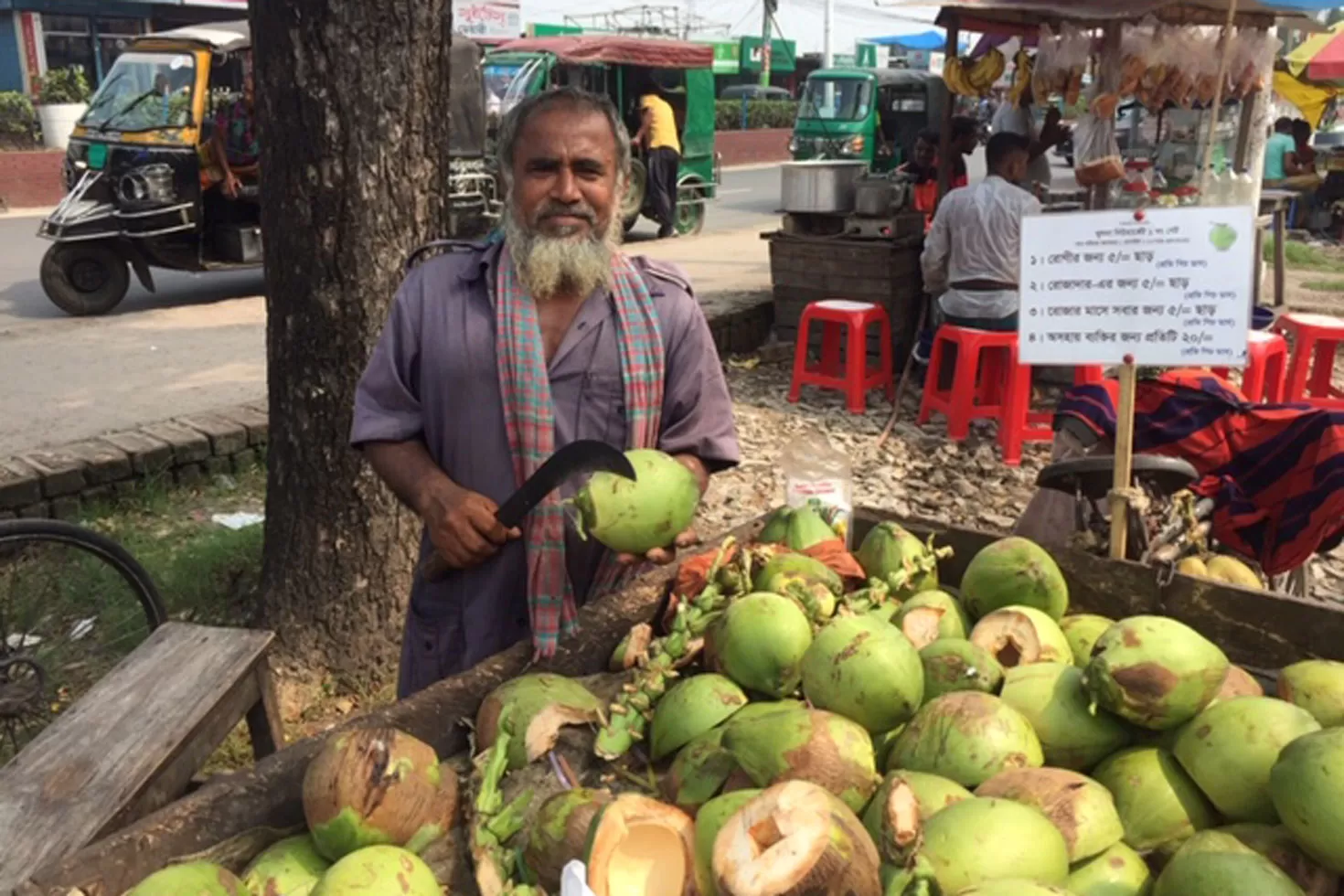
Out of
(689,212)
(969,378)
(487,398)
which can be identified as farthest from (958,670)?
(689,212)

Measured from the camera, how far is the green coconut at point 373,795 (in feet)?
4.51

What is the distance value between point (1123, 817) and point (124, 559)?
2963 millimetres

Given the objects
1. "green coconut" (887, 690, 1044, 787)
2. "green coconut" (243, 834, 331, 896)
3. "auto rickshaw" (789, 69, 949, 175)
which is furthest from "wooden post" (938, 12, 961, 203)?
"auto rickshaw" (789, 69, 949, 175)

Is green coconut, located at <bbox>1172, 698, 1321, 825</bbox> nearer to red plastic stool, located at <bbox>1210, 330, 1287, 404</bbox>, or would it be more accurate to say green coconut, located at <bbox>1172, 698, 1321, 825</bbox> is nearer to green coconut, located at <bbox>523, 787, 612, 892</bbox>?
green coconut, located at <bbox>523, 787, 612, 892</bbox>

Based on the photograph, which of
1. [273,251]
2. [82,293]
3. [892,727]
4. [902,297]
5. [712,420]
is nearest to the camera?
[892,727]

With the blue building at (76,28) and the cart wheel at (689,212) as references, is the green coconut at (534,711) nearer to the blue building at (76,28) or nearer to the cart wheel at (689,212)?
the cart wheel at (689,212)

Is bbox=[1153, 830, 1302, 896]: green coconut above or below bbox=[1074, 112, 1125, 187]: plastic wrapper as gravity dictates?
below

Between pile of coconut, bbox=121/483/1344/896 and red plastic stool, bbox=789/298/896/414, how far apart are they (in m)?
5.21

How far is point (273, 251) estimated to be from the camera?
11.0ft

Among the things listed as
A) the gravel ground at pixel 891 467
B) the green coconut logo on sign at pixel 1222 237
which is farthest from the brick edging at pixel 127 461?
the green coconut logo on sign at pixel 1222 237

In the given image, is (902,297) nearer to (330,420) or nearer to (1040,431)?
(1040,431)

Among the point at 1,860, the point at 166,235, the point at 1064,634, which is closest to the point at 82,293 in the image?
the point at 166,235

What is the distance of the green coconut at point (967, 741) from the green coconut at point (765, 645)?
0.65 feet

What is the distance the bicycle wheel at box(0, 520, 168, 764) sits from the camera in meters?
3.31
